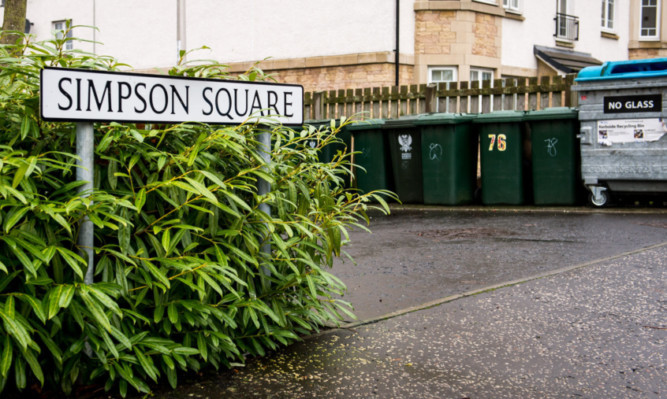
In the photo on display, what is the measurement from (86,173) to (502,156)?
31.4ft

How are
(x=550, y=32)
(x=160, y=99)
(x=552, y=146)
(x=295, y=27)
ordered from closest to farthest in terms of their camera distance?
(x=160, y=99), (x=552, y=146), (x=295, y=27), (x=550, y=32)

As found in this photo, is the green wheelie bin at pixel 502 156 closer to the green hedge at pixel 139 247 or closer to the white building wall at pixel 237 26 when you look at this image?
the white building wall at pixel 237 26

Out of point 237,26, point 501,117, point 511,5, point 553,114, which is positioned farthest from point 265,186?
point 237,26

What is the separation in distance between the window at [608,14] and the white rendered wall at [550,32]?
0.18 metres

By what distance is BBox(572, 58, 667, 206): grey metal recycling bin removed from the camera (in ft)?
33.9

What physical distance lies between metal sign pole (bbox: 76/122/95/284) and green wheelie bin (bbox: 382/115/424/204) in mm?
9820

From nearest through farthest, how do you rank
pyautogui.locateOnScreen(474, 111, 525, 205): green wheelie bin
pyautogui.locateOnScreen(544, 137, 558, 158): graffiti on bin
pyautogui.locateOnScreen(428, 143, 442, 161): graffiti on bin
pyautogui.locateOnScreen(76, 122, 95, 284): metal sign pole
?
pyautogui.locateOnScreen(76, 122, 95, 284): metal sign pole → pyautogui.locateOnScreen(544, 137, 558, 158): graffiti on bin → pyautogui.locateOnScreen(474, 111, 525, 205): green wheelie bin → pyautogui.locateOnScreen(428, 143, 442, 161): graffiti on bin

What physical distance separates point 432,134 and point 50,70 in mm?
9696

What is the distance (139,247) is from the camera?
3170 mm

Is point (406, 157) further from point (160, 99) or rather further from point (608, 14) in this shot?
point (608, 14)

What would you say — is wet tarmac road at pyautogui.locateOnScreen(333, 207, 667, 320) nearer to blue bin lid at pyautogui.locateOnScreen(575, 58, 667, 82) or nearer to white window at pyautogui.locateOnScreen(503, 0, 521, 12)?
blue bin lid at pyautogui.locateOnScreen(575, 58, 667, 82)

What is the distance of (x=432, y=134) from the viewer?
12.3 metres

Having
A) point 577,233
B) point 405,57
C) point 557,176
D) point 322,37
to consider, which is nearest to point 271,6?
point 322,37

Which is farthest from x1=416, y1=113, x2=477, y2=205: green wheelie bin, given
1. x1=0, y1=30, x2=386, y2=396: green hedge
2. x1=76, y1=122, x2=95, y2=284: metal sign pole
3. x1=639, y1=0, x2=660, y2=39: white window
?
x1=639, y1=0, x2=660, y2=39: white window
